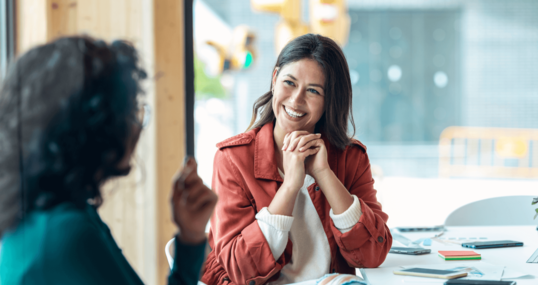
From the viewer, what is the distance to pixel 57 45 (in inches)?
20.6

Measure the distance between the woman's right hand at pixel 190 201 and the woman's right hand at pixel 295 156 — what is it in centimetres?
55

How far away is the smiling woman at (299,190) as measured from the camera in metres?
1.17

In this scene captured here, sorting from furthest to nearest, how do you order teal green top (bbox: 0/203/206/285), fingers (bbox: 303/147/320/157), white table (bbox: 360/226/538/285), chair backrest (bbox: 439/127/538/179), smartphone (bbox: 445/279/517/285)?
chair backrest (bbox: 439/127/538/179)
fingers (bbox: 303/147/320/157)
white table (bbox: 360/226/538/285)
smartphone (bbox: 445/279/517/285)
teal green top (bbox: 0/203/206/285)

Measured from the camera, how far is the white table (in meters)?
1.14

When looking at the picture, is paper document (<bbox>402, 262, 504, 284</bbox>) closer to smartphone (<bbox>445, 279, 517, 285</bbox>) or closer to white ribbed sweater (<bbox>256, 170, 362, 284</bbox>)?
smartphone (<bbox>445, 279, 517, 285</bbox>)

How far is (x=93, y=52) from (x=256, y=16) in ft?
20.7

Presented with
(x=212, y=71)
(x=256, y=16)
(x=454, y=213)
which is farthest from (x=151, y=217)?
(x=256, y=16)

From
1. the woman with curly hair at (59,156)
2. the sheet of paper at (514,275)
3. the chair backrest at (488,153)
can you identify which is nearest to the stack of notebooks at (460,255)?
the sheet of paper at (514,275)

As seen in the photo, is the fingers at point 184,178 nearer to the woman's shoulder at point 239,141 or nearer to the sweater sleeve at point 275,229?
the sweater sleeve at point 275,229

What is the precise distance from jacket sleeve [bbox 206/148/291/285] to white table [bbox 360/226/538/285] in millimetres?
268

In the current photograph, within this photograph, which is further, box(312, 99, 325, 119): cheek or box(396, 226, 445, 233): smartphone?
box(396, 226, 445, 233): smartphone

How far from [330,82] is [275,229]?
0.46m

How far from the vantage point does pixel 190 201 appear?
2.10 ft

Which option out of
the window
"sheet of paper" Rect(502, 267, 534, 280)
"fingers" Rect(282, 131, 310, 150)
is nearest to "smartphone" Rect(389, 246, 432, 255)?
"sheet of paper" Rect(502, 267, 534, 280)
